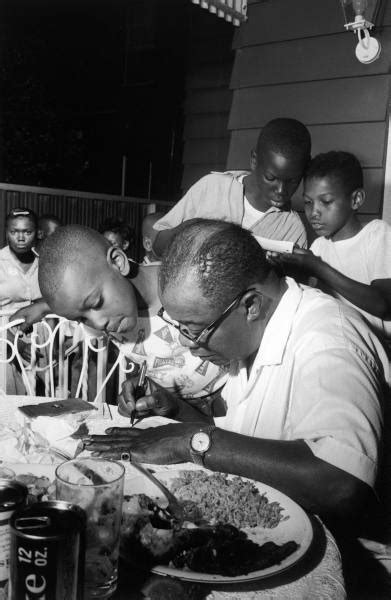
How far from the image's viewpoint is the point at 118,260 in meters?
2.37

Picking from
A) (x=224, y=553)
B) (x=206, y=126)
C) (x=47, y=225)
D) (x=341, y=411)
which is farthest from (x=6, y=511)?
(x=206, y=126)

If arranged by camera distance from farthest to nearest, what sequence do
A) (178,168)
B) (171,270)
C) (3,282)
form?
(178,168), (3,282), (171,270)

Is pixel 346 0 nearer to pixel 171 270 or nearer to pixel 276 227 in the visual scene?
pixel 276 227

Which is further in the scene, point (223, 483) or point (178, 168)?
point (178, 168)

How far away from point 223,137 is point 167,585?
20.4ft

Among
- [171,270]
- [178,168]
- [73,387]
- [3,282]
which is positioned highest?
[178,168]

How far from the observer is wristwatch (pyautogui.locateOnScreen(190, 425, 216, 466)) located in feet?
4.68

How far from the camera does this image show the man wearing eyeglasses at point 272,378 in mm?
1291

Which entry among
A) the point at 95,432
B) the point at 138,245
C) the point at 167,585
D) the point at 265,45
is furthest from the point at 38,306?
the point at 138,245

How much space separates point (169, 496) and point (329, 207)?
1857 mm

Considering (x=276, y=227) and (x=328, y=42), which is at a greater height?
(x=328, y=42)

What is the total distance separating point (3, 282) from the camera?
460 cm

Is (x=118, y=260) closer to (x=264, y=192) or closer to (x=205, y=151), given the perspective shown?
(x=264, y=192)

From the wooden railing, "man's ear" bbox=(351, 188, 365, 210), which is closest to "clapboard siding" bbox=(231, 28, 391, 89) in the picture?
"man's ear" bbox=(351, 188, 365, 210)
